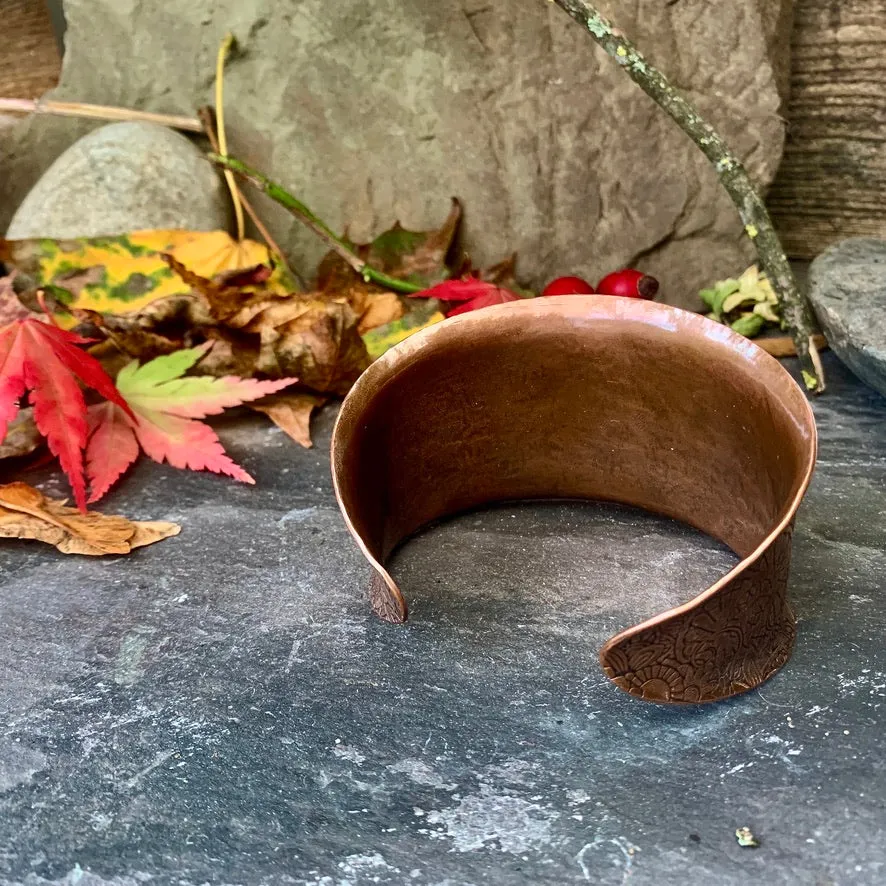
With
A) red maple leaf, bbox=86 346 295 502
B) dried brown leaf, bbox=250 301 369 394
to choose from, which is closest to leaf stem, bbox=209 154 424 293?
dried brown leaf, bbox=250 301 369 394

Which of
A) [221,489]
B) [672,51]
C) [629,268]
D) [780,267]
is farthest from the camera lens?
[629,268]

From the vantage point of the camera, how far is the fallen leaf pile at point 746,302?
6.66 feet

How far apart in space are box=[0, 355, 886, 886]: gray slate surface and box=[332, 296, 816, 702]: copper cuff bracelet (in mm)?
52

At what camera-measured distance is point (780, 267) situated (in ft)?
5.89

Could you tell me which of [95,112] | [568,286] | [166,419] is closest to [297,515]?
[166,419]

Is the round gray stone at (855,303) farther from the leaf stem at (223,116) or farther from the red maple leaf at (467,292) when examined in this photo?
the leaf stem at (223,116)

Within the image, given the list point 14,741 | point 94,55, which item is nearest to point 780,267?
point 14,741

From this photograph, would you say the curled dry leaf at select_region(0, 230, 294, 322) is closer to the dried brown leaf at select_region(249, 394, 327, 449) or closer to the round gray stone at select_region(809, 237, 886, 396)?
the dried brown leaf at select_region(249, 394, 327, 449)

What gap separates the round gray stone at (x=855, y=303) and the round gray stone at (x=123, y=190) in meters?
1.37

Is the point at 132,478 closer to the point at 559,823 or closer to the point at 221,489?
the point at 221,489

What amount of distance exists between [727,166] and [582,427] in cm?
67

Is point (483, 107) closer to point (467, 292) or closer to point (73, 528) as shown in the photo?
point (467, 292)

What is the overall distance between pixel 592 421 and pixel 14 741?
877mm

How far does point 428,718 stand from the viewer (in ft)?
3.44
